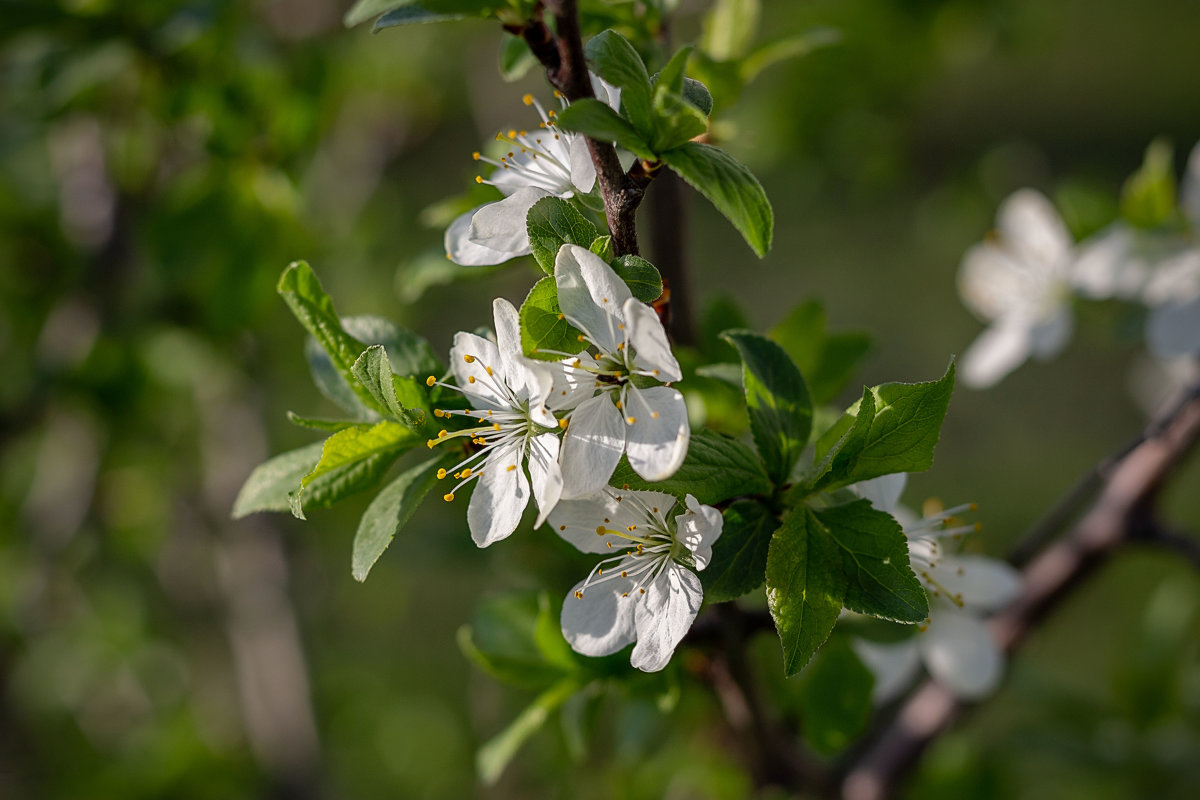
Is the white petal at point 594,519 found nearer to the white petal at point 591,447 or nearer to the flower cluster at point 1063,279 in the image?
the white petal at point 591,447

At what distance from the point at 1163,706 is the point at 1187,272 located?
506 mm

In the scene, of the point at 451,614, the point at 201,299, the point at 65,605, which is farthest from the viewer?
the point at 451,614

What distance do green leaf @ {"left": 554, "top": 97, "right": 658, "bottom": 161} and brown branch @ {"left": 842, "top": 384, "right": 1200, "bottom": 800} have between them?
64 cm

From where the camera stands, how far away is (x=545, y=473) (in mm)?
452

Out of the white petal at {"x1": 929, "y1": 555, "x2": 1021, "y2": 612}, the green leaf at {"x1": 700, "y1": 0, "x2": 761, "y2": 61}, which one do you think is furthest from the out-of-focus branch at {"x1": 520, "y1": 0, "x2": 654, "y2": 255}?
the white petal at {"x1": 929, "y1": 555, "x2": 1021, "y2": 612}

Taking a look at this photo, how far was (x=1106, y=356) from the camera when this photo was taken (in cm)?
286

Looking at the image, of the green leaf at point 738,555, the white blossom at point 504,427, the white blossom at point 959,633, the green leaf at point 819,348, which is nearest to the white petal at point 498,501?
the white blossom at point 504,427

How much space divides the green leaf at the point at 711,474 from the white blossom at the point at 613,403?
0.7 inches

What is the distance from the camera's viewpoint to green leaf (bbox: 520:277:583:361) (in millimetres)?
446

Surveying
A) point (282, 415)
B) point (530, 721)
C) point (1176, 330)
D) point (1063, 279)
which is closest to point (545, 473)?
point (530, 721)

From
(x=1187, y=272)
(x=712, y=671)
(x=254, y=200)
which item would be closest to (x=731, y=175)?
(x=712, y=671)

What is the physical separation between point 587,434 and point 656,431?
1.3 inches

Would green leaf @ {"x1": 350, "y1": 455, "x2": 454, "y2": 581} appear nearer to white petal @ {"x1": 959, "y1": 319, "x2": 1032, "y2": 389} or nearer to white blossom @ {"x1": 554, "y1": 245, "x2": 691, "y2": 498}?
white blossom @ {"x1": 554, "y1": 245, "x2": 691, "y2": 498}

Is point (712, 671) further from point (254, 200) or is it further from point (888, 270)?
point (888, 270)
